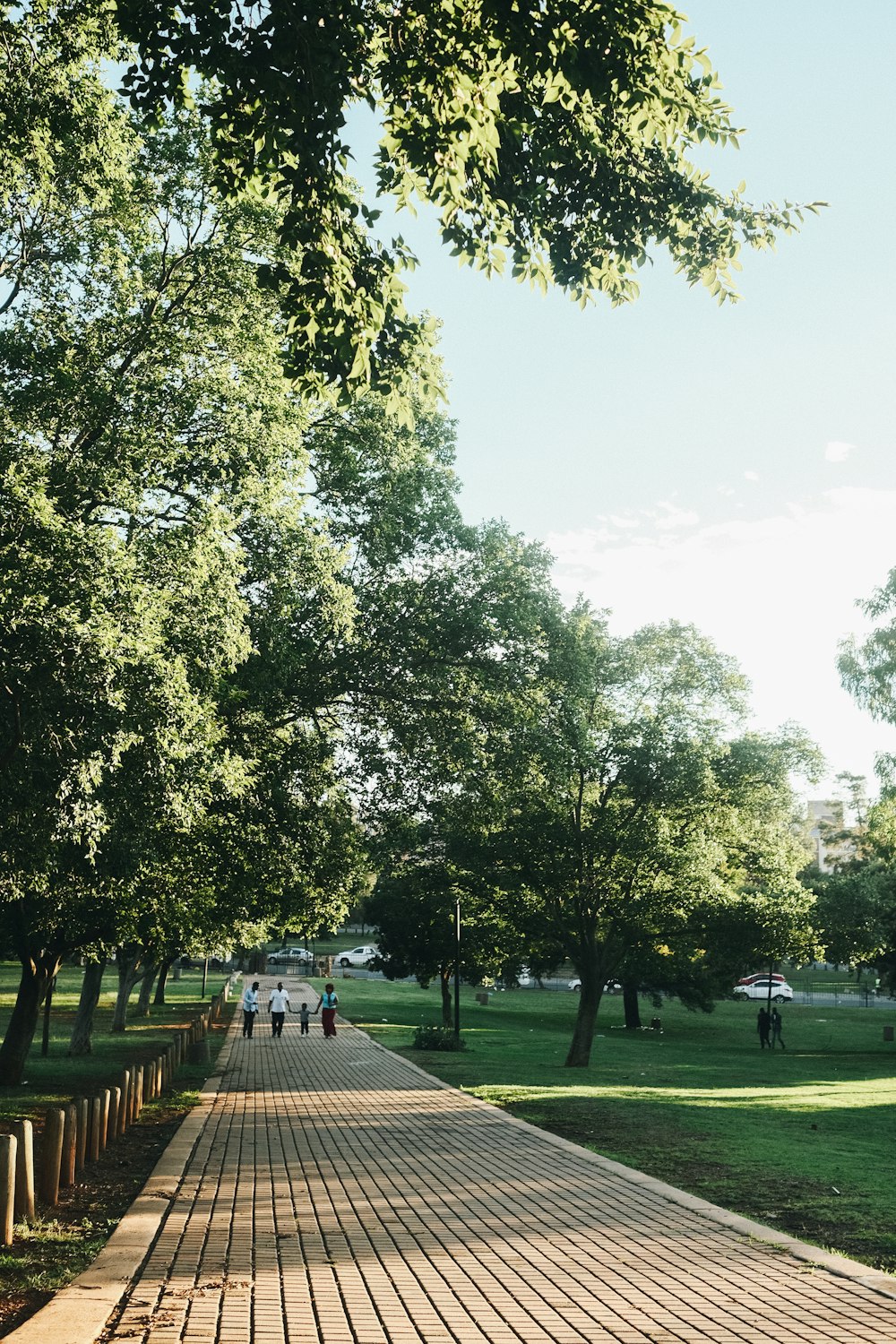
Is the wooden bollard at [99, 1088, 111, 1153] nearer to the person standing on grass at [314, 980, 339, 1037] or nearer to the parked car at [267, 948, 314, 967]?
the person standing on grass at [314, 980, 339, 1037]

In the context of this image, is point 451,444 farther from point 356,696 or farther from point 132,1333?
point 132,1333

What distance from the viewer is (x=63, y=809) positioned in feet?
40.0

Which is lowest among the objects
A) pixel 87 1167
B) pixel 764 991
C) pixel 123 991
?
pixel 764 991

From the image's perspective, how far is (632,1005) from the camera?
4834 cm

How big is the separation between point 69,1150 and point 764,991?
68.0 meters

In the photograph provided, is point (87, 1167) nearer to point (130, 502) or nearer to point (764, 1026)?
point (130, 502)

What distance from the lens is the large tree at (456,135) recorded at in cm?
752

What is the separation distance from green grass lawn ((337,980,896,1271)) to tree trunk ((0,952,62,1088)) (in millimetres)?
8033

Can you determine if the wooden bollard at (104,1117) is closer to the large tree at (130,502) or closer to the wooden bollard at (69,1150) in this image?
the wooden bollard at (69,1150)

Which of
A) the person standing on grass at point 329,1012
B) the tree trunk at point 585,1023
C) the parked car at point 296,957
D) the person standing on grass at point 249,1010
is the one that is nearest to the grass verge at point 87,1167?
the person standing on grass at point 249,1010

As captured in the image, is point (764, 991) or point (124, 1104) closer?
point (124, 1104)

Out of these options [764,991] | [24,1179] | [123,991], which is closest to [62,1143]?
[24,1179]

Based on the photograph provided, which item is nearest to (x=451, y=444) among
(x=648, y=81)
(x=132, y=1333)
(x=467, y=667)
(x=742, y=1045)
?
(x=467, y=667)

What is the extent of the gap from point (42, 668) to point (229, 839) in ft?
28.5
